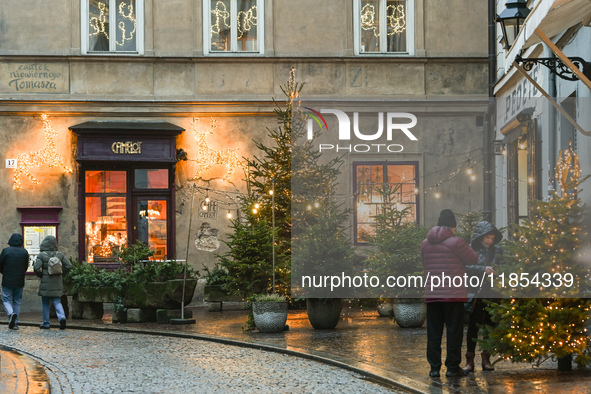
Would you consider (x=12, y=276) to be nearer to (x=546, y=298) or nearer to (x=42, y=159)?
(x=42, y=159)

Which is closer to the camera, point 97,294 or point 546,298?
point 546,298

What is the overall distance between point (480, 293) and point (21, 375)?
5166 mm

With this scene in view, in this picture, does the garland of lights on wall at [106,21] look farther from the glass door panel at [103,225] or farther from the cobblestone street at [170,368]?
the cobblestone street at [170,368]

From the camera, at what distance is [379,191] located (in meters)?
15.4

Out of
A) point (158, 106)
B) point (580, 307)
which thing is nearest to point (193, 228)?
point (158, 106)

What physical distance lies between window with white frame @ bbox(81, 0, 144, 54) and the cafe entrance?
1.87 m

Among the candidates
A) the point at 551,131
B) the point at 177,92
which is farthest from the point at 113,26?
the point at 551,131

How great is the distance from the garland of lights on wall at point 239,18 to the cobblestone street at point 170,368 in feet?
30.8

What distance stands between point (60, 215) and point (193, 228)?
9.89 feet

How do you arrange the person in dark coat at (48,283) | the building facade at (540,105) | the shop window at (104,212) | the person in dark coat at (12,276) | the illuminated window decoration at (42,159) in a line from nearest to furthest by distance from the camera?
the building facade at (540,105) → the person in dark coat at (48,283) → the person in dark coat at (12,276) → the illuminated window decoration at (42,159) → the shop window at (104,212)

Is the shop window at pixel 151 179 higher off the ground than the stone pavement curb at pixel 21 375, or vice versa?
the shop window at pixel 151 179

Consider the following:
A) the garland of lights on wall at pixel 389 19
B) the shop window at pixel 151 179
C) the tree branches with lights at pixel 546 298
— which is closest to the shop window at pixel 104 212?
the shop window at pixel 151 179

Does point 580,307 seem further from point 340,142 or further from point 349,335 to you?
point 340,142

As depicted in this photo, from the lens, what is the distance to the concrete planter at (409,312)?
1532cm
